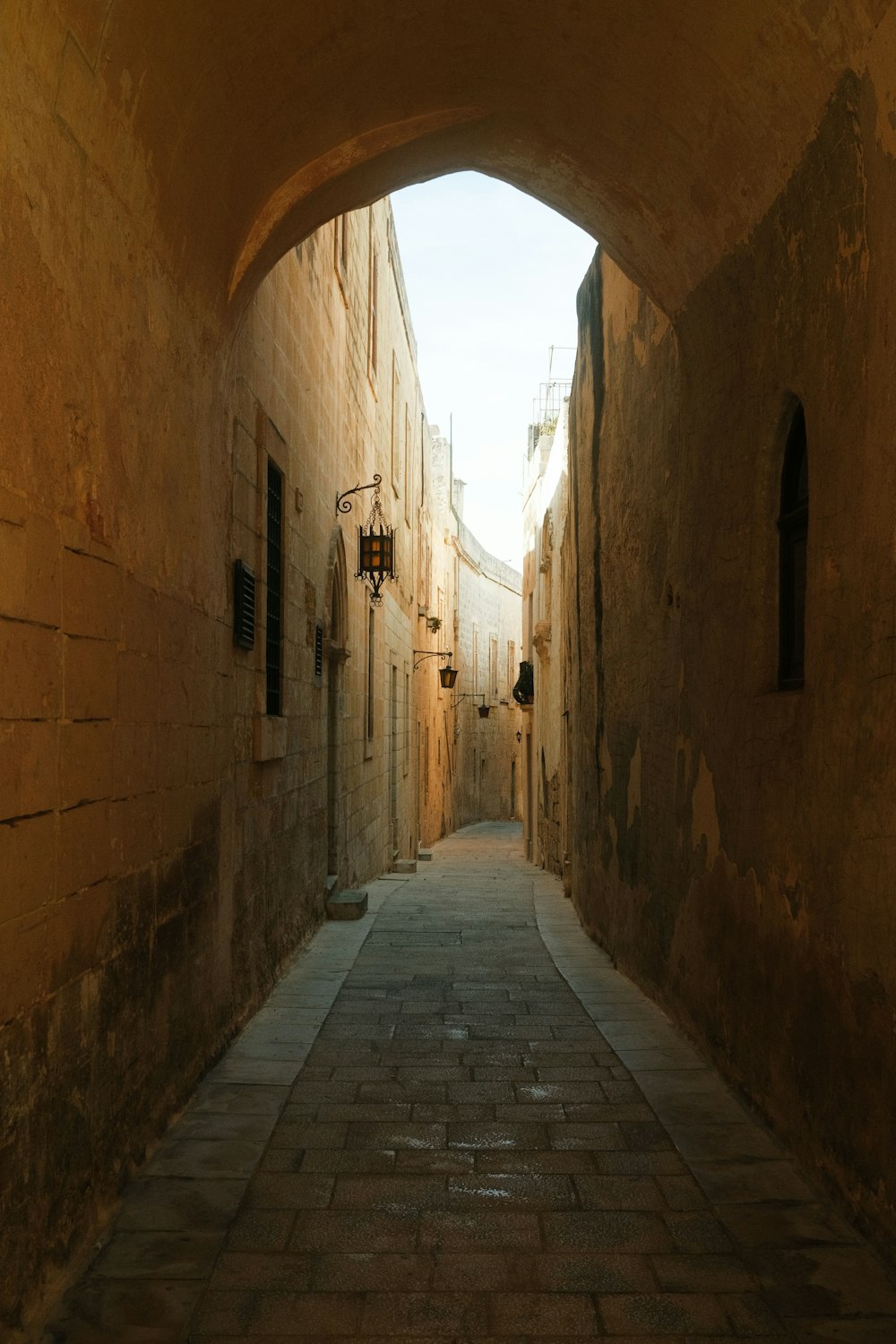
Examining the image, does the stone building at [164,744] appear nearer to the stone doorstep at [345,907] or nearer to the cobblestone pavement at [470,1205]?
the stone doorstep at [345,907]

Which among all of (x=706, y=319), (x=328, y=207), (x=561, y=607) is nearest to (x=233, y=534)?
(x=328, y=207)

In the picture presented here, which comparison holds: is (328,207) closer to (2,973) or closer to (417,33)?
(417,33)

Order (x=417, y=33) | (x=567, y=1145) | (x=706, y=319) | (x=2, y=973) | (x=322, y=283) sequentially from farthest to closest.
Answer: (x=322, y=283), (x=706, y=319), (x=417, y=33), (x=567, y=1145), (x=2, y=973)

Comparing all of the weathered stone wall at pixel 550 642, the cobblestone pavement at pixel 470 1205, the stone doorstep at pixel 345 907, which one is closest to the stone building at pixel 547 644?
the weathered stone wall at pixel 550 642

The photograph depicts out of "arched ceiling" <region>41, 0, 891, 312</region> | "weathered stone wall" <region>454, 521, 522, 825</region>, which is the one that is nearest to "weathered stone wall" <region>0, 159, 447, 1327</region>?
"arched ceiling" <region>41, 0, 891, 312</region>

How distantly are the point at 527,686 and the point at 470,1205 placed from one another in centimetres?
1820

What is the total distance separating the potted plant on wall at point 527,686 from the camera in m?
21.7

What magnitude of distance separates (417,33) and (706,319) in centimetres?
188

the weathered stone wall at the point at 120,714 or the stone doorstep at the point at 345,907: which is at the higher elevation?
the weathered stone wall at the point at 120,714

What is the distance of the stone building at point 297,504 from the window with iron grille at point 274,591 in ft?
0.57

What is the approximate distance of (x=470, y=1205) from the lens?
3.64m

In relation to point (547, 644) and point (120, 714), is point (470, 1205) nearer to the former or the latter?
point (120, 714)

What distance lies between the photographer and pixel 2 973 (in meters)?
2.67

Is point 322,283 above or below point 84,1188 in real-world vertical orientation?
above
